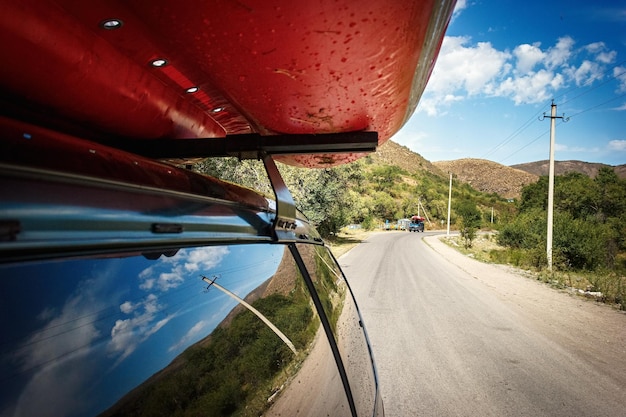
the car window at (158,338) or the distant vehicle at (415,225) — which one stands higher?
the car window at (158,338)

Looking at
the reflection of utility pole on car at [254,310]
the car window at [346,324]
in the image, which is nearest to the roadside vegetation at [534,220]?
the car window at [346,324]

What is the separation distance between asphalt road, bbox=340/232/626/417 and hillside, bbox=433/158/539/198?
151 metres

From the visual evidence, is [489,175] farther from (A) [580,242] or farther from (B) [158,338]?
(B) [158,338]

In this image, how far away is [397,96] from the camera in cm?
122

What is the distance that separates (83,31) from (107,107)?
235 mm

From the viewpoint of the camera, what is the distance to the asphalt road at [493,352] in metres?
4.14

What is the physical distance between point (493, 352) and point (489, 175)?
170915mm

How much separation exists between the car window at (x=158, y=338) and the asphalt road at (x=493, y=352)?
3.19m

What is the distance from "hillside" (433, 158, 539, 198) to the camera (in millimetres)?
151500

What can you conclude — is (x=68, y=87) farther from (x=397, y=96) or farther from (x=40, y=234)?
(x=397, y=96)

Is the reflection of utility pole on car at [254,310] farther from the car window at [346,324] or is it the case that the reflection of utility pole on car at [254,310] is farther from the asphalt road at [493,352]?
the asphalt road at [493,352]

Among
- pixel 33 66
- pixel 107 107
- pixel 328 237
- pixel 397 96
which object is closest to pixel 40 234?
pixel 33 66

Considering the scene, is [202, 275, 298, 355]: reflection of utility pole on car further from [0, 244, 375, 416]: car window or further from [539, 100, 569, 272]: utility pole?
[539, 100, 569, 272]: utility pole

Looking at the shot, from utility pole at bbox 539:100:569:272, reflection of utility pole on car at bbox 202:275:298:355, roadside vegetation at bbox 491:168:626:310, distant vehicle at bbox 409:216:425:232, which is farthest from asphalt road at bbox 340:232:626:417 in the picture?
distant vehicle at bbox 409:216:425:232
